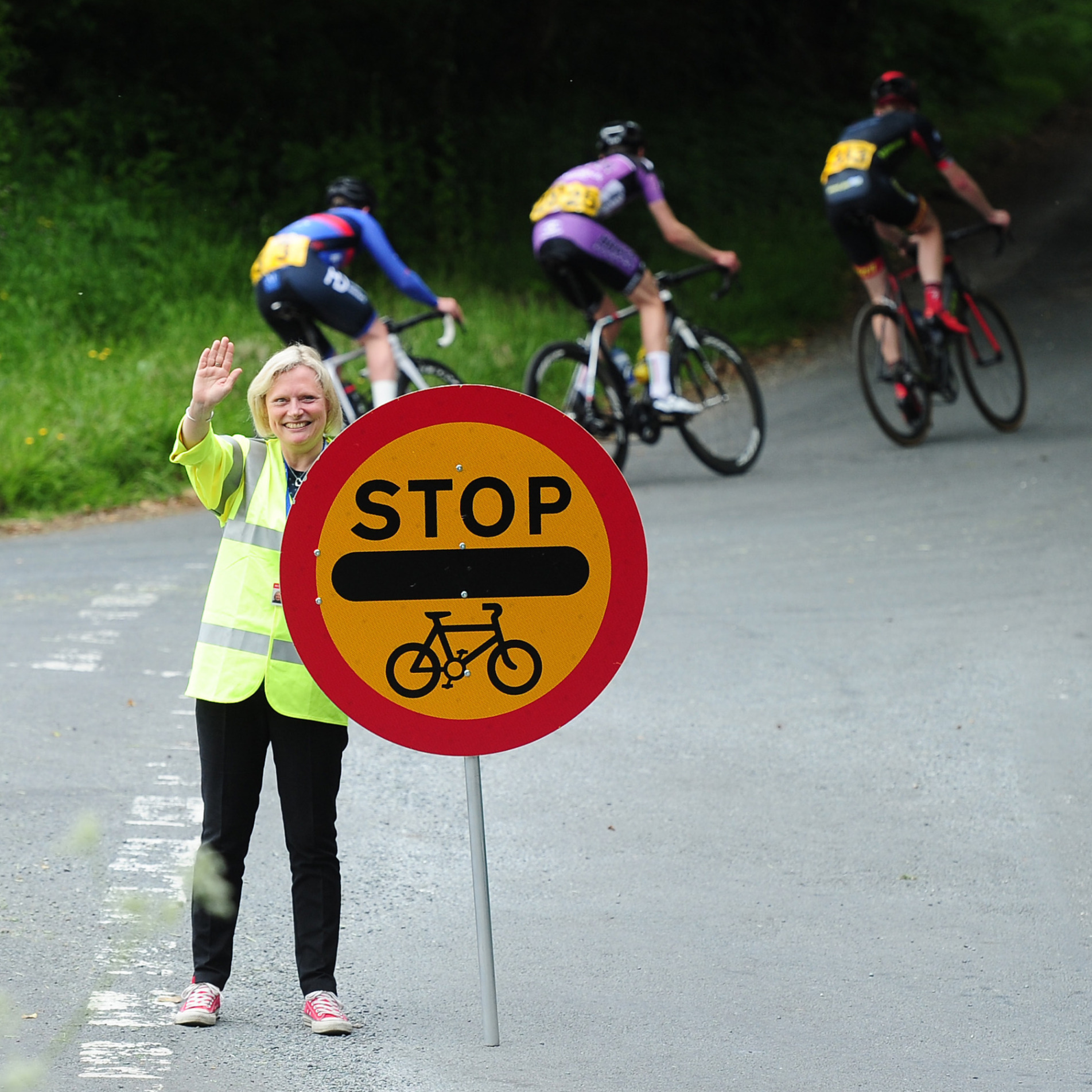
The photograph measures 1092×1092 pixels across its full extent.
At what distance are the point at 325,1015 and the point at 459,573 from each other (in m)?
1.09

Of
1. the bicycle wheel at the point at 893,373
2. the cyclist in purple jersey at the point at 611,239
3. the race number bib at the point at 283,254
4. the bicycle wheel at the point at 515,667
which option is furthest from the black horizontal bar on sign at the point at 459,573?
the bicycle wheel at the point at 893,373

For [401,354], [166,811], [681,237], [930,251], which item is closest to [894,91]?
[930,251]

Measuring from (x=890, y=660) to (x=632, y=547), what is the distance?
3714 mm

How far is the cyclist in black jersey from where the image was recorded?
1131 centimetres

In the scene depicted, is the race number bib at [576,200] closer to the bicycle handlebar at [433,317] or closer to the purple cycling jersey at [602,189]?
the purple cycling jersey at [602,189]

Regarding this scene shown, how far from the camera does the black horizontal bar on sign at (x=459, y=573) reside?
3637 mm

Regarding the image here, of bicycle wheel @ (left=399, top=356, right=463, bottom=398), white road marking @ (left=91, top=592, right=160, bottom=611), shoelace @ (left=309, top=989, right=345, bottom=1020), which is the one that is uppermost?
bicycle wheel @ (left=399, top=356, right=463, bottom=398)

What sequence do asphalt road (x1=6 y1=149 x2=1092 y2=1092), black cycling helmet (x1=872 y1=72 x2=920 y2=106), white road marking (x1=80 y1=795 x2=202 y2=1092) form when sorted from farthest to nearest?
black cycling helmet (x1=872 y1=72 x2=920 y2=106)
asphalt road (x1=6 y1=149 x2=1092 y2=1092)
white road marking (x1=80 y1=795 x2=202 y2=1092)

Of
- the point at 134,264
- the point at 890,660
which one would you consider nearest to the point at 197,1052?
the point at 890,660

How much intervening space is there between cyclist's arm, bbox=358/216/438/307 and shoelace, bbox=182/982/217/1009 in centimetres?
713

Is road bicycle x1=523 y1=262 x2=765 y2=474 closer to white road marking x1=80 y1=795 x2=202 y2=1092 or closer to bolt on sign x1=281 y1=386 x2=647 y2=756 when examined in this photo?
white road marking x1=80 y1=795 x2=202 y2=1092

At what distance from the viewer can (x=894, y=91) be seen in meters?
11.6

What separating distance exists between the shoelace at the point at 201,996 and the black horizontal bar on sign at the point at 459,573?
1.04m

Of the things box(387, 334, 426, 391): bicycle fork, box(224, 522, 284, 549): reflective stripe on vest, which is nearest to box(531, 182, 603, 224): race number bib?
box(387, 334, 426, 391): bicycle fork
